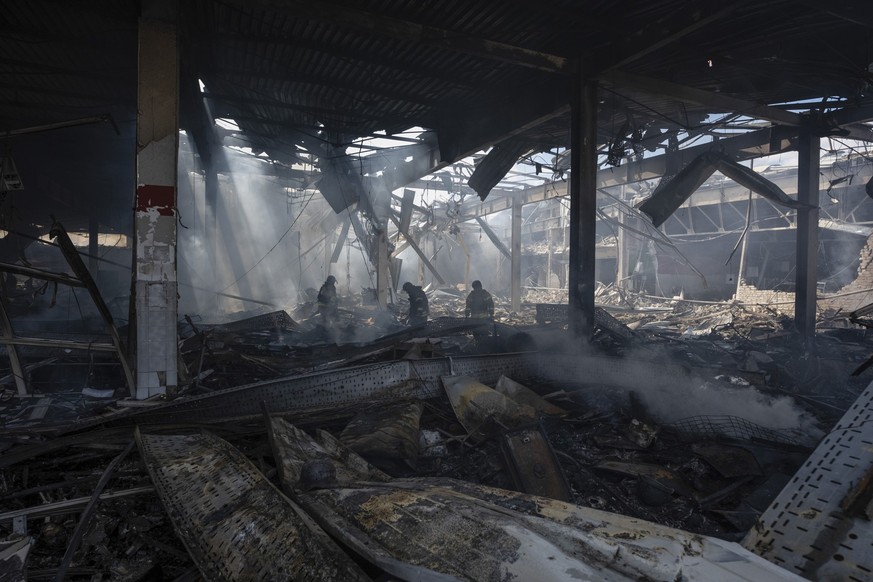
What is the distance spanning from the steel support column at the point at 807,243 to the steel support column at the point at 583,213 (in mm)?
4914


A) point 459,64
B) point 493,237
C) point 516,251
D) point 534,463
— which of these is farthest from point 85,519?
point 493,237

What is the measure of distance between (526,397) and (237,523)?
3278mm

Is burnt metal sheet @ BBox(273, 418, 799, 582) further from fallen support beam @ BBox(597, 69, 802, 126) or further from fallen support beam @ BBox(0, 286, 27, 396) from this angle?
fallen support beam @ BBox(597, 69, 802, 126)

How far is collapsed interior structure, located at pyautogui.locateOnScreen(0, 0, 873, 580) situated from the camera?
6.98 ft

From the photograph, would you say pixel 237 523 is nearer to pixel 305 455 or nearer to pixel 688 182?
pixel 305 455

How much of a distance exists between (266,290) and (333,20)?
15.7 metres

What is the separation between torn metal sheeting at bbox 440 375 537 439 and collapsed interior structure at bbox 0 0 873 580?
0.03m

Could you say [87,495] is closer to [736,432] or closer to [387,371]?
[387,371]

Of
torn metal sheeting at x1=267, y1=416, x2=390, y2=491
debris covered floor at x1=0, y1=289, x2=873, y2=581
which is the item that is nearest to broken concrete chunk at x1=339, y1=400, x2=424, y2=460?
debris covered floor at x1=0, y1=289, x2=873, y2=581

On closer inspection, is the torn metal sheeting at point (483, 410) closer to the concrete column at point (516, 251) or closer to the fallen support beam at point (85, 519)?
the fallen support beam at point (85, 519)

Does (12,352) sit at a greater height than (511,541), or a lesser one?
greater

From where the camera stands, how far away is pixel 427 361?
5238 mm

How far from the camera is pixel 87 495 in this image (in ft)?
9.86

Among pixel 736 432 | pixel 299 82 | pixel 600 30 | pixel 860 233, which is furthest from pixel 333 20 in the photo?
pixel 860 233
